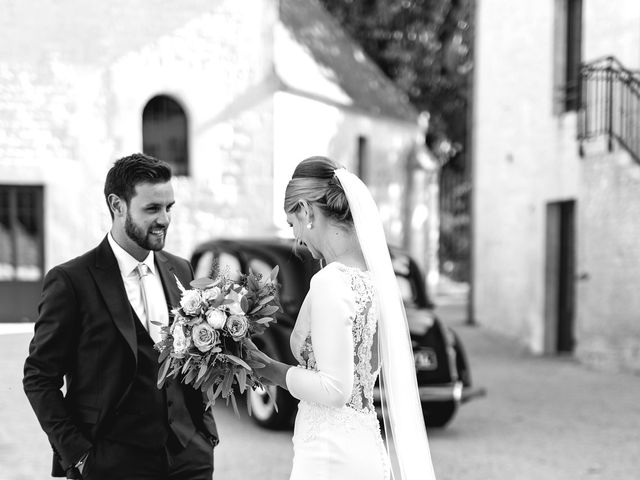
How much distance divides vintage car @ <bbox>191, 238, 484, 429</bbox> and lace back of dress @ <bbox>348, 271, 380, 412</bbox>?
442 centimetres

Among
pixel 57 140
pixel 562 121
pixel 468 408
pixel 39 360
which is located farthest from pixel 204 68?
pixel 39 360

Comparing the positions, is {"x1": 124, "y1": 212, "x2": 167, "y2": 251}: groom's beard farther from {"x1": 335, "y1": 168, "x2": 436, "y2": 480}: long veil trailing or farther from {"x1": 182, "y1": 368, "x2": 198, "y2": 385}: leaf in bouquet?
{"x1": 335, "y1": 168, "x2": 436, "y2": 480}: long veil trailing

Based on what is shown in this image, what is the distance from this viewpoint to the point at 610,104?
1167 cm

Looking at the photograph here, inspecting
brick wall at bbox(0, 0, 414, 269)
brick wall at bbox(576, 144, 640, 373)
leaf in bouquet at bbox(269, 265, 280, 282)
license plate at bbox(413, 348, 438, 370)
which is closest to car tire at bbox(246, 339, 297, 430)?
license plate at bbox(413, 348, 438, 370)

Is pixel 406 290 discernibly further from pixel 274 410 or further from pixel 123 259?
pixel 123 259

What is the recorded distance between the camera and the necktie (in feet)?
9.70

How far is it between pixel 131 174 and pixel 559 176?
1190cm

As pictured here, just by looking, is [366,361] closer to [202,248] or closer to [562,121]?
[202,248]

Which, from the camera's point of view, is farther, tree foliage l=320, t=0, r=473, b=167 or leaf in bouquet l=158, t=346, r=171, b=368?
tree foliage l=320, t=0, r=473, b=167

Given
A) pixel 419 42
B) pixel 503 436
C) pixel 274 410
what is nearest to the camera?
pixel 274 410

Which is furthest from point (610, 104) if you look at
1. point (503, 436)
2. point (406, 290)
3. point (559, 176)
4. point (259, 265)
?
point (259, 265)

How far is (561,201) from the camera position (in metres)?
14.2

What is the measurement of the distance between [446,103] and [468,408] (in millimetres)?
17726

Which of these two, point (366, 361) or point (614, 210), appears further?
point (614, 210)
